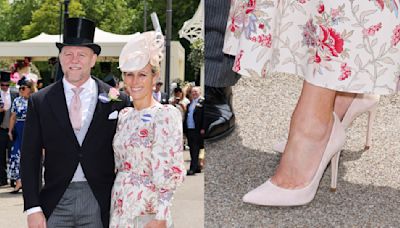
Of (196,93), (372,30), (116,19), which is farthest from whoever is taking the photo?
(116,19)

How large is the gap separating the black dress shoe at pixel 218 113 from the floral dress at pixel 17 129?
5.49 meters

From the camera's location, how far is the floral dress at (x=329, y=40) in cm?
200

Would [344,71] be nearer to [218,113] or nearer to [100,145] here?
[218,113]

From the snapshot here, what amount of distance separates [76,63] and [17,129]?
18.5 ft

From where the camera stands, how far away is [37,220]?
2520 millimetres

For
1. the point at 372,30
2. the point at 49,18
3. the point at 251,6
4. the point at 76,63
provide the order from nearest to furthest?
the point at 372,30, the point at 251,6, the point at 76,63, the point at 49,18

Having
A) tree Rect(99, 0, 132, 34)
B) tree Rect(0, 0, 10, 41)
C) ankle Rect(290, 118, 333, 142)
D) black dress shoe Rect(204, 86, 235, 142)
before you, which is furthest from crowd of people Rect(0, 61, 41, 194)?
tree Rect(0, 0, 10, 41)

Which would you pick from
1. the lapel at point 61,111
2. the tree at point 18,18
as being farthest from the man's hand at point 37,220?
the tree at point 18,18

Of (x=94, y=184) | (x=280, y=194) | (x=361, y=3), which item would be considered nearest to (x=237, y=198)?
(x=280, y=194)

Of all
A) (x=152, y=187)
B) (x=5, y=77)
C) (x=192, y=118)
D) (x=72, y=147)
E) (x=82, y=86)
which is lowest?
(x=192, y=118)

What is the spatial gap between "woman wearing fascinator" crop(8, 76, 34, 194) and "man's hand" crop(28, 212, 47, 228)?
17.2ft

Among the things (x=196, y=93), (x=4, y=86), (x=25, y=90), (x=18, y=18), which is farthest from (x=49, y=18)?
(x=25, y=90)

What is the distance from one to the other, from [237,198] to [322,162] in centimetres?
31

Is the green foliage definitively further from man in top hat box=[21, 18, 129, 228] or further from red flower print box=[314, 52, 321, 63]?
red flower print box=[314, 52, 321, 63]
